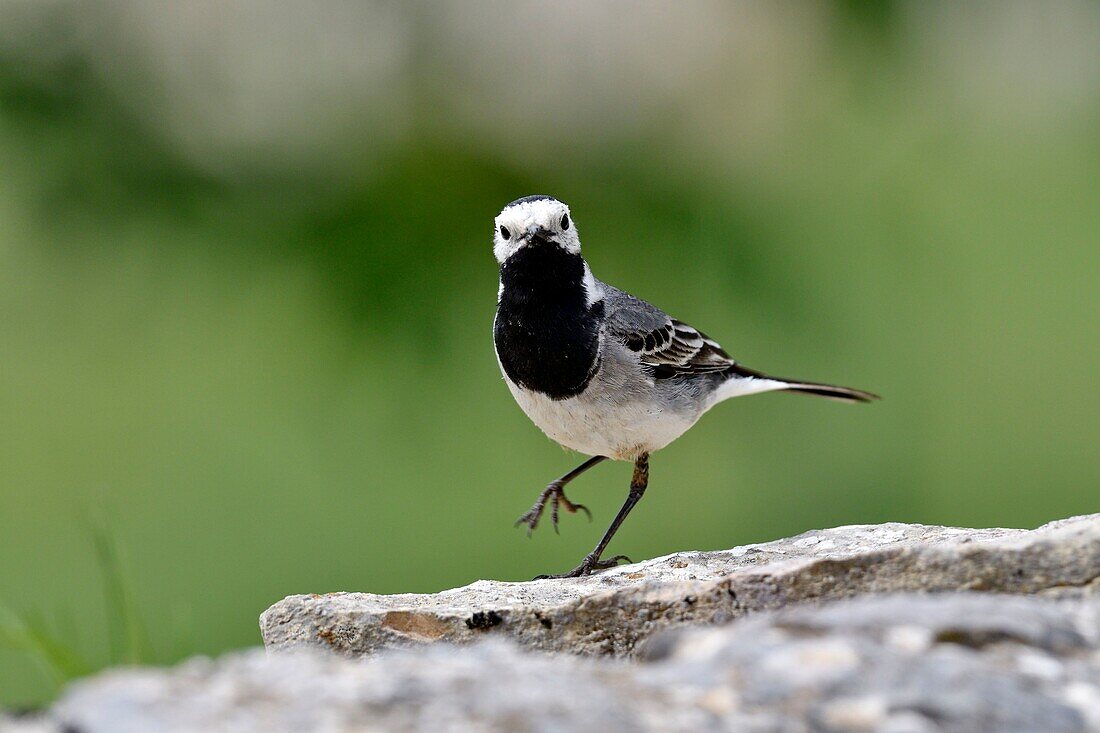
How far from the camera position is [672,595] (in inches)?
81.0

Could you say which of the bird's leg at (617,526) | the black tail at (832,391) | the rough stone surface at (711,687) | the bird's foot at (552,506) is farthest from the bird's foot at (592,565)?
the rough stone surface at (711,687)

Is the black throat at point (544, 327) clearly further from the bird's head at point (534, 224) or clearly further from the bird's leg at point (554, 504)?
the bird's leg at point (554, 504)

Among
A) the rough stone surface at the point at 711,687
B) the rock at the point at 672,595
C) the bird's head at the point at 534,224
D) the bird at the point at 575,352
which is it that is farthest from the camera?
the bird at the point at 575,352

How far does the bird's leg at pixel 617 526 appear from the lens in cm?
400

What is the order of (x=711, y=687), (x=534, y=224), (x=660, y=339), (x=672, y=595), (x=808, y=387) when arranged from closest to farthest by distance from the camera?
(x=711, y=687) → (x=672, y=595) → (x=534, y=224) → (x=660, y=339) → (x=808, y=387)

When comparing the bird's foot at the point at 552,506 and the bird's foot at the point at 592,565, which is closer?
the bird's foot at the point at 592,565

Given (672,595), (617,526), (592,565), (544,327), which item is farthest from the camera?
(617,526)

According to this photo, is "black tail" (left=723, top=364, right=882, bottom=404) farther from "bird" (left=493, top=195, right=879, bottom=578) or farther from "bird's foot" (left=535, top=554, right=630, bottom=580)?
"bird's foot" (left=535, top=554, right=630, bottom=580)

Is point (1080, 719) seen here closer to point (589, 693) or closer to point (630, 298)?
point (589, 693)

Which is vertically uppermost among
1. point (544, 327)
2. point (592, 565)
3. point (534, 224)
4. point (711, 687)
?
point (534, 224)

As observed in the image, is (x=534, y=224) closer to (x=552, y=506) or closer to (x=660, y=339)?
(x=660, y=339)

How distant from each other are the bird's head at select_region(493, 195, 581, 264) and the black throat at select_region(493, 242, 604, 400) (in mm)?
32

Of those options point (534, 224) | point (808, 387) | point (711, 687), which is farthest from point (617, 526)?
point (711, 687)

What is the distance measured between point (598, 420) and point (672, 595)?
5.71ft
